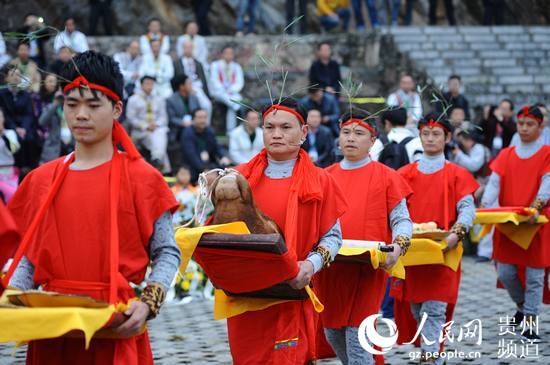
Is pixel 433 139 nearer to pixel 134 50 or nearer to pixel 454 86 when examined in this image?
pixel 454 86

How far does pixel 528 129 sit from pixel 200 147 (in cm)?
556

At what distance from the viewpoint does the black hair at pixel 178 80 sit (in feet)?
50.8

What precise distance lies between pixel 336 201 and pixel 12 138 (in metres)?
6.89

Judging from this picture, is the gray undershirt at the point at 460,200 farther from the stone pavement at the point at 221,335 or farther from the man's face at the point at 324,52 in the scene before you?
the man's face at the point at 324,52

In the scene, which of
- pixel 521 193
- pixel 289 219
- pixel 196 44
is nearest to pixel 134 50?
pixel 196 44

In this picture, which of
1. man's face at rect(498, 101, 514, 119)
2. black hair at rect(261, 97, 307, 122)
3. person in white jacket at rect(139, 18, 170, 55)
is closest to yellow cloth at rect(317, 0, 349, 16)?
person in white jacket at rect(139, 18, 170, 55)

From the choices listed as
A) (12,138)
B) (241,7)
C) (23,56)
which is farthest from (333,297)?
(241,7)

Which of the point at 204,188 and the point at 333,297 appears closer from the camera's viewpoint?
the point at 204,188

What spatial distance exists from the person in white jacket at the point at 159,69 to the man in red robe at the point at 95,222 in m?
11.6

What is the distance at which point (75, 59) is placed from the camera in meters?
4.86

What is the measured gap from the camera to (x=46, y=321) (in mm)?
4238

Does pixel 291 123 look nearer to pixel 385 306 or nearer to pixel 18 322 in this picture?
pixel 18 322

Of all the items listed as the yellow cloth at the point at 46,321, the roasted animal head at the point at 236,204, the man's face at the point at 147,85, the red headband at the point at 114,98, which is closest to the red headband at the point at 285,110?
the roasted animal head at the point at 236,204

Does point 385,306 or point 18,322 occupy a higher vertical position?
point 18,322
